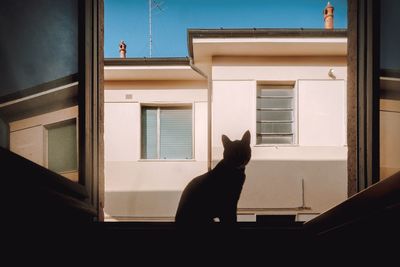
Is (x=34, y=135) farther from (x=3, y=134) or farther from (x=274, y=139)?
(x=274, y=139)

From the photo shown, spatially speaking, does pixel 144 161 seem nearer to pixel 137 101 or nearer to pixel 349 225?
pixel 137 101

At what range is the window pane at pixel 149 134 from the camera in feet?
27.5

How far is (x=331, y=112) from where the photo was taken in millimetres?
7207

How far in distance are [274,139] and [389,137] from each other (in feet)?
18.8

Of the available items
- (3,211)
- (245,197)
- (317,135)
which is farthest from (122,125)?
(3,211)

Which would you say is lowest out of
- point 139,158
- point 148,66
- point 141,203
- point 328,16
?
point 141,203

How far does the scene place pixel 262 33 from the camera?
265 inches

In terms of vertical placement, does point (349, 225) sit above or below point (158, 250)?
above

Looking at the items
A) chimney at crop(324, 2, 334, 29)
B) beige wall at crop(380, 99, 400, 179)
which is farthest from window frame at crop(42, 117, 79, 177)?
chimney at crop(324, 2, 334, 29)

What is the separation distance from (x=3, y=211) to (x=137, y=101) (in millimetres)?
7390

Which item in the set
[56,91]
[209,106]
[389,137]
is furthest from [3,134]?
[209,106]

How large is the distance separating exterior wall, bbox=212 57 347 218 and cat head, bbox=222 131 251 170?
420 centimetres

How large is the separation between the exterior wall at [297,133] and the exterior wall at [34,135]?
529cm

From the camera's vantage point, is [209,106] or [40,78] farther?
[209,106]
